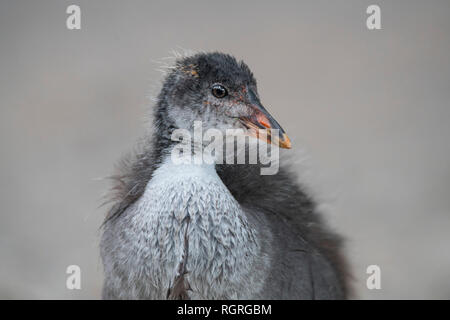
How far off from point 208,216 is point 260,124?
324 millimetres

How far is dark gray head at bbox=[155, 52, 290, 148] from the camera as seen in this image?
1761 mm

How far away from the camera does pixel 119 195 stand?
198cm

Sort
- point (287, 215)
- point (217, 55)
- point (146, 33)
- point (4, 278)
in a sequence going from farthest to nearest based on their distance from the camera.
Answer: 1. point (146, 33)
2. point (4, 278)
3. point (287, 215)
4. point (217, 55)

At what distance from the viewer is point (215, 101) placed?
176 centimetres

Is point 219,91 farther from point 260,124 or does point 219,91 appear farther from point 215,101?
point 260,124

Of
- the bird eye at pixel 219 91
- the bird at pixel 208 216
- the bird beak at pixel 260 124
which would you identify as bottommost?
the bird at pixel 208 216

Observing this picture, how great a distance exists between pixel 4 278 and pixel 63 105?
1.40 metres

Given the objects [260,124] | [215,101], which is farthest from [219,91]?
[260,124]

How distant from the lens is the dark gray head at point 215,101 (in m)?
1.76

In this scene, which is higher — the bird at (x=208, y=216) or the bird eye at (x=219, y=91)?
the bird eye at (x=219, y=91)

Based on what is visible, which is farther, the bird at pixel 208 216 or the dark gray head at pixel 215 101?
the dark gray head at pixel 215 101
